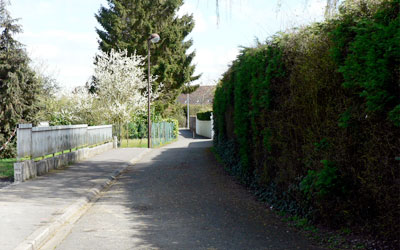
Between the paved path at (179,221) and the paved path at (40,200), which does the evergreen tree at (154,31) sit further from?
the paved path at (179,221)

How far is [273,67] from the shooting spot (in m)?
7.73

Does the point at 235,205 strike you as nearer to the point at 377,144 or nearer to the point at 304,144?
the point at 304,144

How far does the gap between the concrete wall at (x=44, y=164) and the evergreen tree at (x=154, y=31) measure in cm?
2254

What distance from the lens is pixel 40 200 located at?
8.45 metres

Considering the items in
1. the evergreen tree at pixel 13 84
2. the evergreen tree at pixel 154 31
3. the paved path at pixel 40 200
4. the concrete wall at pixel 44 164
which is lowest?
the paved path at pixel 40 200

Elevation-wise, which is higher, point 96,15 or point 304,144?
point 96,15

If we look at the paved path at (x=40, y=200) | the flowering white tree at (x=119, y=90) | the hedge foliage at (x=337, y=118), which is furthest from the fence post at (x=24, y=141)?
the flowering white tree at (x=119, y=90)

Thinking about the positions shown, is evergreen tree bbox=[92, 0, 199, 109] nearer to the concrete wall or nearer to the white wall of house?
the white wall of house

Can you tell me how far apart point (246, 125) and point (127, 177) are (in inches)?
173

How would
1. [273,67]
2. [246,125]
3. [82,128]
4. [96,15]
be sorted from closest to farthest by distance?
[273,67], [246,125], [82,128], [96,15]

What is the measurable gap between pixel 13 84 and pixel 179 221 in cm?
1967

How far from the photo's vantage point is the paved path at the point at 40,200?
19.3 feet

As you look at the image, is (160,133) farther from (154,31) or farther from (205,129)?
(205,129)

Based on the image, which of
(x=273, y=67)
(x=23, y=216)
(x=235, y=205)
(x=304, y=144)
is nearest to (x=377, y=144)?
(x=304, y=144)
